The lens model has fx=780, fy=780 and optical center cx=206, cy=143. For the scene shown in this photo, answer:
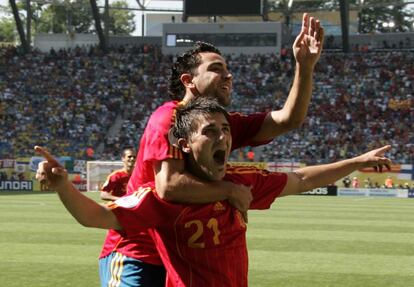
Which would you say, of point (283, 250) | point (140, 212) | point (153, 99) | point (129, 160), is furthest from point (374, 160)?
point (153, 99)

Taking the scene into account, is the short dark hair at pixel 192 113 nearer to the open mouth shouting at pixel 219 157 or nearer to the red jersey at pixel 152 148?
the open mouth shouting at pixel 219 157

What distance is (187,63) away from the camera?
4660 millimetres

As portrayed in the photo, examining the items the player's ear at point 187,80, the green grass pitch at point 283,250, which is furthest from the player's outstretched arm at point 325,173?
the green grass pitch at point 283,250

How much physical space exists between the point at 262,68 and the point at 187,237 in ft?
158

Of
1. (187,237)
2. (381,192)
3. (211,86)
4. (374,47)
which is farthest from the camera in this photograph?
(374,47)

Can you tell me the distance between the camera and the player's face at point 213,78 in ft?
14.6

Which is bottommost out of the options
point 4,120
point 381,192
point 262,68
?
point 381,192

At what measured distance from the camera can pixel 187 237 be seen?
367cm

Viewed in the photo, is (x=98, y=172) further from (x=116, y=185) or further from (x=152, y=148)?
(x=152, y=148)

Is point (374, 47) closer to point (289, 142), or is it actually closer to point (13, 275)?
point (289, 142)

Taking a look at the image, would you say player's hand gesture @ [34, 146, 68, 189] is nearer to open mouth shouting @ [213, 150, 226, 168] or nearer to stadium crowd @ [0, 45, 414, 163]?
open mouth shouting @ [213, 150, 226, 168]

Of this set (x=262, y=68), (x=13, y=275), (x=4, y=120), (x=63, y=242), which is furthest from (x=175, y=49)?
(x=13, y=275)

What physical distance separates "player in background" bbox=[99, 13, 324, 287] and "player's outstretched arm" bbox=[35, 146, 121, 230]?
312mm

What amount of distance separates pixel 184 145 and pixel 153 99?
1833 inches
